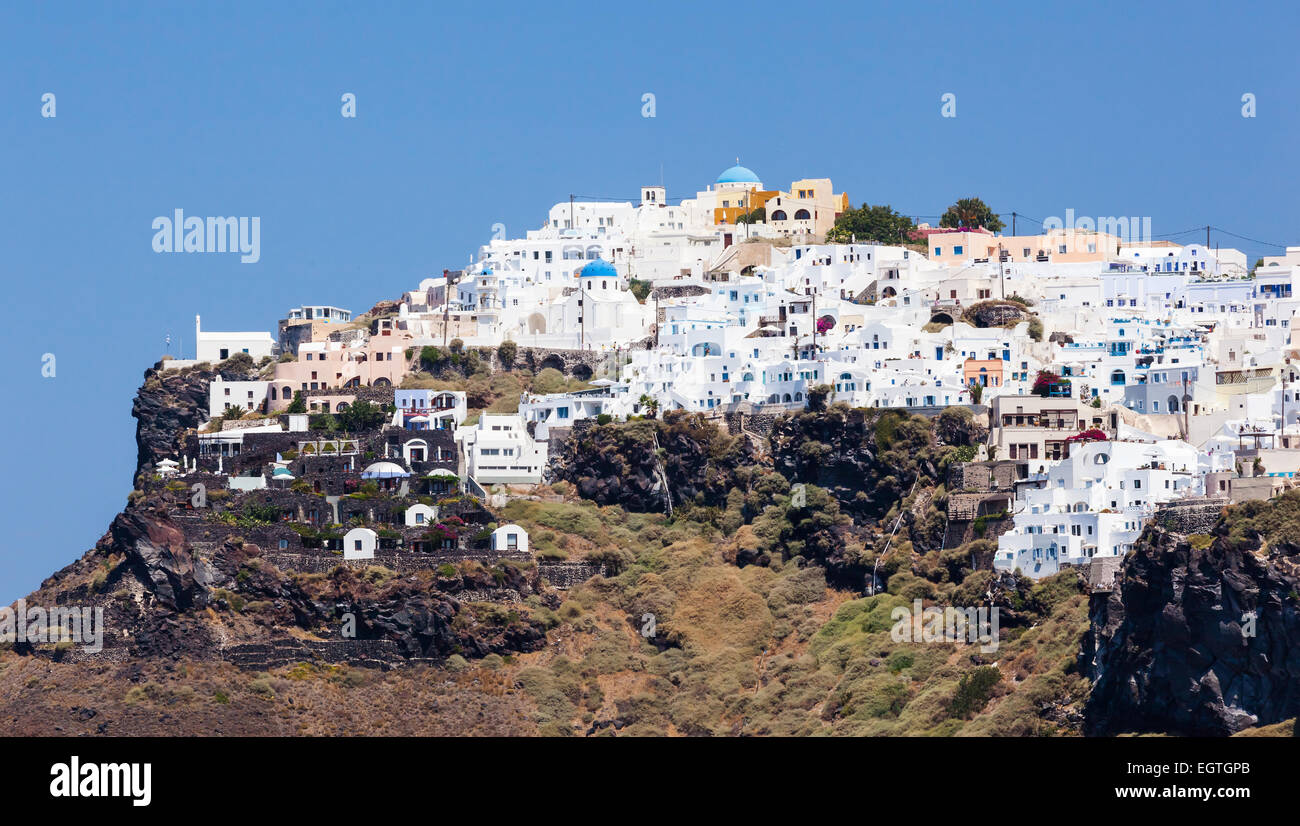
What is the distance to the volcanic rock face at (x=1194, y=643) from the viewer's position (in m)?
67.1

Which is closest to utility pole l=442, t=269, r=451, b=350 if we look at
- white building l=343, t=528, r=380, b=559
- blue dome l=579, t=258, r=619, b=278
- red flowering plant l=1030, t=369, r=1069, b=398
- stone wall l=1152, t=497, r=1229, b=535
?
blue dome l=579, t=258, r=619, b=278

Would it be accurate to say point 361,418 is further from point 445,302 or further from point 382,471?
point 445,302

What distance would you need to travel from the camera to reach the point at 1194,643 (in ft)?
228

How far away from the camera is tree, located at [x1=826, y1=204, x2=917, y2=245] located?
383 feet

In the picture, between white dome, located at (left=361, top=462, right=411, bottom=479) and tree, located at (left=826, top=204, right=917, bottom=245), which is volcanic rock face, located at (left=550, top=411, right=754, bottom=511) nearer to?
white dome, located at (left=361, top=462, right=411, bottom=479)

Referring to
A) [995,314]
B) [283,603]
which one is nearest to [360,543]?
[283,603]

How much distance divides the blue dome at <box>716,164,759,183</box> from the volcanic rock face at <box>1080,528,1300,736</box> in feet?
182

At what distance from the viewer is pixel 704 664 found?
276 feet

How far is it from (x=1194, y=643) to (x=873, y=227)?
50.1m
